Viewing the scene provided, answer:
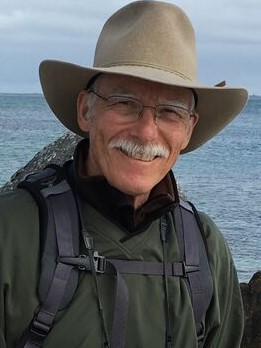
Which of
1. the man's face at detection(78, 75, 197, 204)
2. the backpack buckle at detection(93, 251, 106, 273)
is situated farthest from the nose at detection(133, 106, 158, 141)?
the backpack buckle at detection(93, 251, 106, 273)

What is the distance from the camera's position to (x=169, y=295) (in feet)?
12.1

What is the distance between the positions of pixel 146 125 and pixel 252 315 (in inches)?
154

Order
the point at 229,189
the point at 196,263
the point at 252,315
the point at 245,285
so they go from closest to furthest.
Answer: the point at 196,263
the point at 252,315
the point at 245,285
the point at 229,189

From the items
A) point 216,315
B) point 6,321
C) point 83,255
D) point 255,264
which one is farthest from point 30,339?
point 255,264

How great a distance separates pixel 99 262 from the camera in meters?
3.57

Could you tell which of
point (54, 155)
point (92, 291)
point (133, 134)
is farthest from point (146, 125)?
point (54, 155)

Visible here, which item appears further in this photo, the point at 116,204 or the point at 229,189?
the point at 229,189

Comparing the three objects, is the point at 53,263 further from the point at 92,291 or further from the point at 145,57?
the point at 145,57

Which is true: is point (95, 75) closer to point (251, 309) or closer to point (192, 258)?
point (192, 258)

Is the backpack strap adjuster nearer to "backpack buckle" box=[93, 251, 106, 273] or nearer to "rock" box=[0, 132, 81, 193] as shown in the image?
"backpack buckle" box=[93, 251, 106, 273]

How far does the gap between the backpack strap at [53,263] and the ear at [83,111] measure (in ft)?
1.26

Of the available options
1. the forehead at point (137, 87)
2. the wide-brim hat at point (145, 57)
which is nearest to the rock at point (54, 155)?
the wide-brim hat at point (145, 57)

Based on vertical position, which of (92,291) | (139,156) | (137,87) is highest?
(137,87)

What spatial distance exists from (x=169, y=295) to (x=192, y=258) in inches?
7.7
